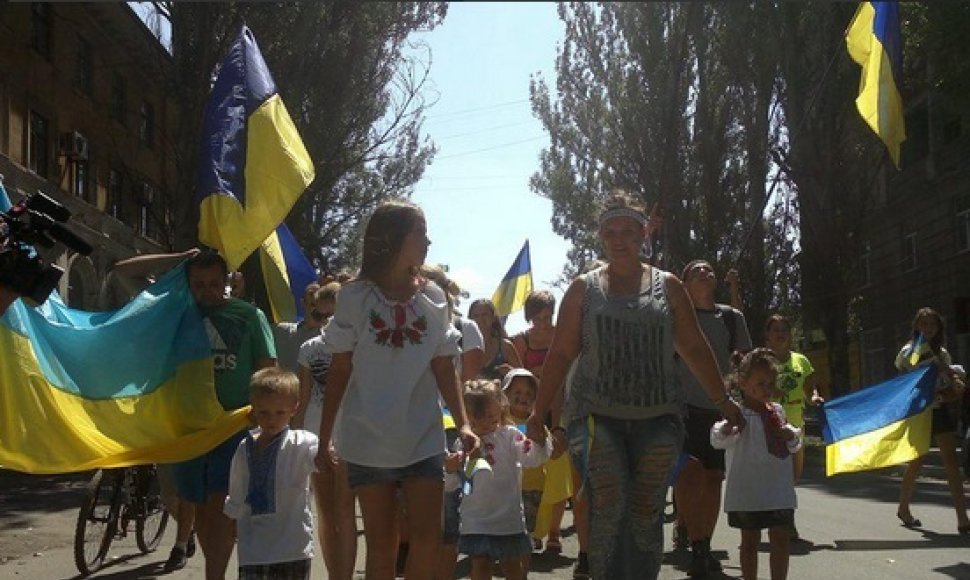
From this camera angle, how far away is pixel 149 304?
6848 mm

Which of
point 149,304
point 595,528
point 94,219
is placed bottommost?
point 595,528

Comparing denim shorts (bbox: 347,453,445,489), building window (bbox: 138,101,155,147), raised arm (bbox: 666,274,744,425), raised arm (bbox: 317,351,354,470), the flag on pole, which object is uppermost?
building window (bbox: 138,101,155,147)

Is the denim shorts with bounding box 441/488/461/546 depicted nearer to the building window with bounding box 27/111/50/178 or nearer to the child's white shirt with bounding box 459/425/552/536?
the child's white shirt with bounding box 459/425/552/536

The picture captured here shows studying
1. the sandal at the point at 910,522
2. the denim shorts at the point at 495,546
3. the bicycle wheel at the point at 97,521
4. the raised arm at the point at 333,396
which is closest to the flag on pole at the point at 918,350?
the sandal at the point at 910,522

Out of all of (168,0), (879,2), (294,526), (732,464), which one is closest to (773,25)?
(168,0)

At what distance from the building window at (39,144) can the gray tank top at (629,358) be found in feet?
78.7

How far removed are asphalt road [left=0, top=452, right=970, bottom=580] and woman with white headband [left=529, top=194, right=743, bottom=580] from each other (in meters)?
2.36

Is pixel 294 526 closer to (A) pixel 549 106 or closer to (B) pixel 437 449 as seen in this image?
(B) pixel 437 449

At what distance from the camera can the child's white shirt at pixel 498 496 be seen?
6391 mm

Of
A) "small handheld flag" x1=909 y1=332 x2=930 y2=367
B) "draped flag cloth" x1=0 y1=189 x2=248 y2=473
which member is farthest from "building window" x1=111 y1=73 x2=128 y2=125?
"draped flag cloth" x1=0 y1=189 x2=248 y2=473

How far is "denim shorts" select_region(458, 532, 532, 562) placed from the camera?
632cm

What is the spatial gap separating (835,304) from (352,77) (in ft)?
39.6

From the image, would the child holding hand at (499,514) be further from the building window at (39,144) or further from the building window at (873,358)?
the building window at (873,358)

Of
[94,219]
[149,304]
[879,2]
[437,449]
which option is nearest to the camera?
[437,449]
